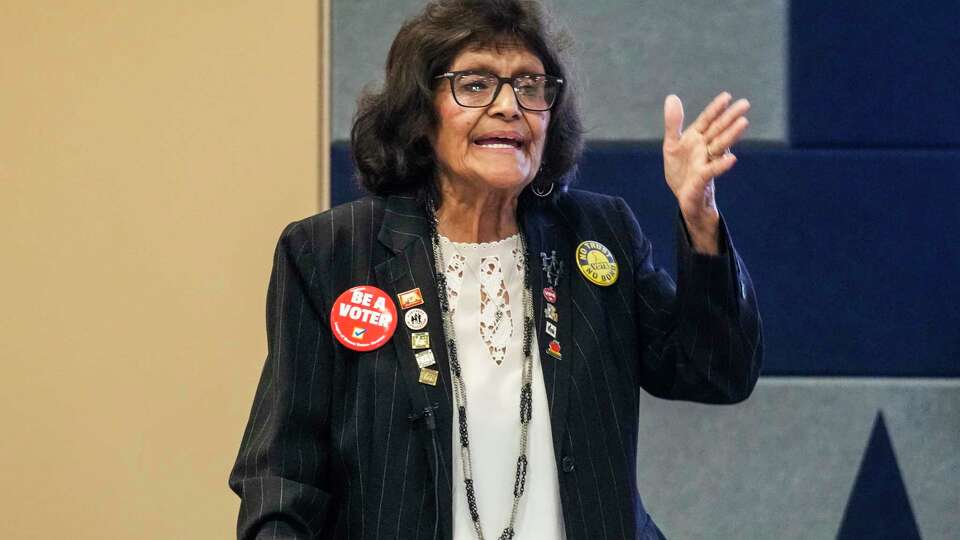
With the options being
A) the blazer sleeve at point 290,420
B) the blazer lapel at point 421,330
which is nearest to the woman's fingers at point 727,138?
the blazer lapel at point 421,330

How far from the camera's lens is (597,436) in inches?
59.5

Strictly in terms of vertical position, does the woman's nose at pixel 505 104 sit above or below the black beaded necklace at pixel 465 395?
above

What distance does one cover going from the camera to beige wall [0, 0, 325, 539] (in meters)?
2.42

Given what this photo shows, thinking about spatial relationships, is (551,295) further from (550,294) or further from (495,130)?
(495,130)

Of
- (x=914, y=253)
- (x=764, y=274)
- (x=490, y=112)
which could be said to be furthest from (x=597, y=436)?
(x=914, y=253)

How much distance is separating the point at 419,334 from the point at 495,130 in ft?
0.91

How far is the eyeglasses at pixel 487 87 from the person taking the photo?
5.08 ft

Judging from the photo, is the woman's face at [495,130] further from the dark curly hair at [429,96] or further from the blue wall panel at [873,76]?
the blue wall panel at [873,76]

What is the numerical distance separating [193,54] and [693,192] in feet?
4.32

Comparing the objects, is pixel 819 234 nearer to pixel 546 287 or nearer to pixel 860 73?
pixel 860 73

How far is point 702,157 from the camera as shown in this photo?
57.5 inches

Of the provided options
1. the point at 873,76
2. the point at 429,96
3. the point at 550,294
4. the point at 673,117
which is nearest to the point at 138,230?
the point at 429,96

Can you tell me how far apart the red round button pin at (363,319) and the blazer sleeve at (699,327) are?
13.4 inches

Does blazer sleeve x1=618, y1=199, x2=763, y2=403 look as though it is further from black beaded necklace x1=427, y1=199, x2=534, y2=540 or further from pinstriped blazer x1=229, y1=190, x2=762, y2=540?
black beaded necklace x1=427, y1=199, x2=534, y2=540
